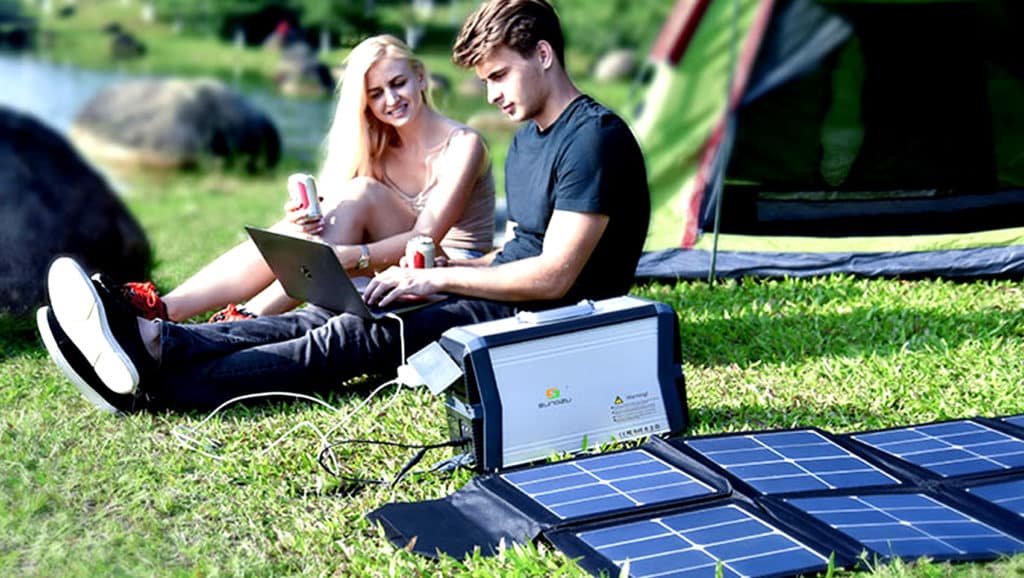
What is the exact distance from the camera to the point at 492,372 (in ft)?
7.87

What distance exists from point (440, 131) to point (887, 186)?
156cm

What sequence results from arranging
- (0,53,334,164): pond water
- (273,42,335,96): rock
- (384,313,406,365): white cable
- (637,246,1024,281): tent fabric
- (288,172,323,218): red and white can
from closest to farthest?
1. (384,313,406,365): white cable
2. (288,172,323,218): red and white can
3. (637,246,1024,281): tent fabric
4. (0,53,334,164): pond water
5. (273,42,335,96): rock

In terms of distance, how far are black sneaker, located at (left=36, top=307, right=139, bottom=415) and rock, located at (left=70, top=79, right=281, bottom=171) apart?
765 centimetres

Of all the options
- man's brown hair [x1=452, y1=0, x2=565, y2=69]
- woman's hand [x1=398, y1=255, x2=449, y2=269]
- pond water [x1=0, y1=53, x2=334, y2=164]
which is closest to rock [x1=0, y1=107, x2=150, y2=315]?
woman's hand [x1=398, y1=255, x2=449, y2=269]

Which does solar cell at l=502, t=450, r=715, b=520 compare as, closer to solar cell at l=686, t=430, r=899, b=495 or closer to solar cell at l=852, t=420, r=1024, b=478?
solar cell at l=686, t=430, r=899, b=495

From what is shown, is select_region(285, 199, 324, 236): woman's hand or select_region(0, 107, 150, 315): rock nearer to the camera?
select_region(285, 199, 324, 236): woman's hand

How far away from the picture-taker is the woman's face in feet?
10.9

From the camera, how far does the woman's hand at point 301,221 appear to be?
3176 mm

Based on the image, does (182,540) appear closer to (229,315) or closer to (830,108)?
(229,315)

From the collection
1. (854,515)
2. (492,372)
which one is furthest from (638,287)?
(854,515)

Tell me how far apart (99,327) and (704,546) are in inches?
56.6

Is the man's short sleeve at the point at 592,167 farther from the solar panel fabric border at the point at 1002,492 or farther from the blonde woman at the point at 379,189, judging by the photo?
the solar panel fabric border at the point at 1002,492

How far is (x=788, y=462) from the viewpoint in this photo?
7.54 feet

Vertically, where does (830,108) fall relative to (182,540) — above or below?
above
